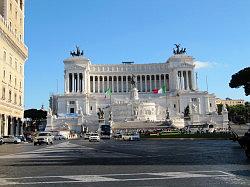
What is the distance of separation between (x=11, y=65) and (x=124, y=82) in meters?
93.8

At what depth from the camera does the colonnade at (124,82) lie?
15025 cm

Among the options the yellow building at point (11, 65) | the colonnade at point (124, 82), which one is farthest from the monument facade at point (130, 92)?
the yellow building at point (11, 65)

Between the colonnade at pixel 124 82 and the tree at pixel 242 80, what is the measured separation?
298ft

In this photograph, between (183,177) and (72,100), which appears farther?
(72,100)

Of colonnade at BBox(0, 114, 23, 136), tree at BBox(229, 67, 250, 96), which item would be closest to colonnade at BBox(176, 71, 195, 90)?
tree at BBox(229, 67, 250, 96)

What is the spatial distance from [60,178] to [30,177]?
105cm

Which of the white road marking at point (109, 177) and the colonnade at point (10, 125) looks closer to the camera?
the white road marking at point (109, 177)

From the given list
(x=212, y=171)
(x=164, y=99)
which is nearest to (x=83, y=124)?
(x=164, y=99)

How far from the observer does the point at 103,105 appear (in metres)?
136

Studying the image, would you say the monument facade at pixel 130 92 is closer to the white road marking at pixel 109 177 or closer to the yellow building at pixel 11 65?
the yellow building at pixel 11 65

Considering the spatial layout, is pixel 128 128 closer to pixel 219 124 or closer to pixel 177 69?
pixel 219 124

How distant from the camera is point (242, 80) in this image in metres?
57.2

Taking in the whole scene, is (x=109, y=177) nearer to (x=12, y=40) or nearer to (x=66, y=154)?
(x=66, y=154)

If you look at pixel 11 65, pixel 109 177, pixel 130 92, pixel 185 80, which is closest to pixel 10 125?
pixel 11 65
